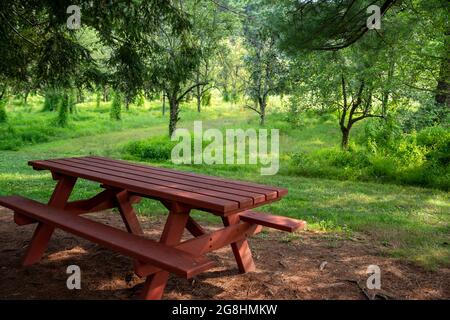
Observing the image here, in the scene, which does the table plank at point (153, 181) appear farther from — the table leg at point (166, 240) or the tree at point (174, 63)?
the tree at point (174, 63)

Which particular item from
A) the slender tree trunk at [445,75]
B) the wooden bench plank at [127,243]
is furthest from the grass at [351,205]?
the slender tree trunk at [445,75]

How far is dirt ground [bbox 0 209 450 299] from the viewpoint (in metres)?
3.28

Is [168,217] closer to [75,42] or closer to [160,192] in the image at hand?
[160,192]

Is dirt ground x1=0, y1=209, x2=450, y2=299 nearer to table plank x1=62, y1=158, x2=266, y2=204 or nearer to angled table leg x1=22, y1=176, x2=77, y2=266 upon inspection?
angled table leg x1=22, y1=176, x2=77, y2=266

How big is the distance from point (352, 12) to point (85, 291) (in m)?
4.51

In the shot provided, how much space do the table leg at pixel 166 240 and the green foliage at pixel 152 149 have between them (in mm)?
8732

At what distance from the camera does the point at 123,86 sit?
5230 mm

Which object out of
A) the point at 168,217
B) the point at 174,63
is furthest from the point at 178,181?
the point at 174,63

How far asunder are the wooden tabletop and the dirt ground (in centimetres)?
78

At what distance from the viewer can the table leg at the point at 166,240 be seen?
278 cm

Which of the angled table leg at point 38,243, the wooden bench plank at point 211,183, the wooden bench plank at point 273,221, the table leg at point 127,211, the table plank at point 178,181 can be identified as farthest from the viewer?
the table leg at point 127,211
